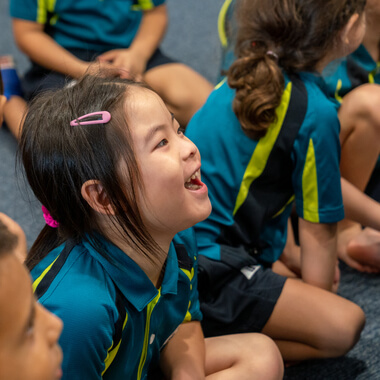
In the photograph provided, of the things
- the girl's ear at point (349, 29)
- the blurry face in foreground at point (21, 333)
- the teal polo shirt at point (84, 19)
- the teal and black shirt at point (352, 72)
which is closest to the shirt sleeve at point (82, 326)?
the blurry face in foreground at point (21, 333)

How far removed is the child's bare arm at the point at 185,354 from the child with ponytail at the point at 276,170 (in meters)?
0.09

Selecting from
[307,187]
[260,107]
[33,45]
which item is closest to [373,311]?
[307,187]

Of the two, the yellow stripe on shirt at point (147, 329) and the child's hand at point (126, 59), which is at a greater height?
the child's hand at point (126, 59)

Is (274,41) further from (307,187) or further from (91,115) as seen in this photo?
(91,115)

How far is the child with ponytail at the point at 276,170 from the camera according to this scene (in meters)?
0.94

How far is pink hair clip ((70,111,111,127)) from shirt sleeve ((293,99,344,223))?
0.37m

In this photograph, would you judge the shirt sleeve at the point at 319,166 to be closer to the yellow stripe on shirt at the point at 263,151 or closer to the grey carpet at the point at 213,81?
the yellow stripe on shirt at the point at 263,151

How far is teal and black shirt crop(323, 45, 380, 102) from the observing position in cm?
125

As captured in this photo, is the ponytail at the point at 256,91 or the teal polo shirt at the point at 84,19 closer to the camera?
the ponytail at the point at 256,91

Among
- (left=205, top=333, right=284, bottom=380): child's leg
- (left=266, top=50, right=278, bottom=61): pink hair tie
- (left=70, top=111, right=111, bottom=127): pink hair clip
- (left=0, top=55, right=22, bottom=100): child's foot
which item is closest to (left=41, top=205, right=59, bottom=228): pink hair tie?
(left=70, top=111, right=111, bottom=127): pink hair clip

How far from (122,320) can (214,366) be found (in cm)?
26

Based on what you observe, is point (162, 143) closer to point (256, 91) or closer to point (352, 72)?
point (256, 91)

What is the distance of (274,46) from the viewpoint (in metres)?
0.99

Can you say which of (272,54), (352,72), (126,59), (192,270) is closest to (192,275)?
(192,270)
